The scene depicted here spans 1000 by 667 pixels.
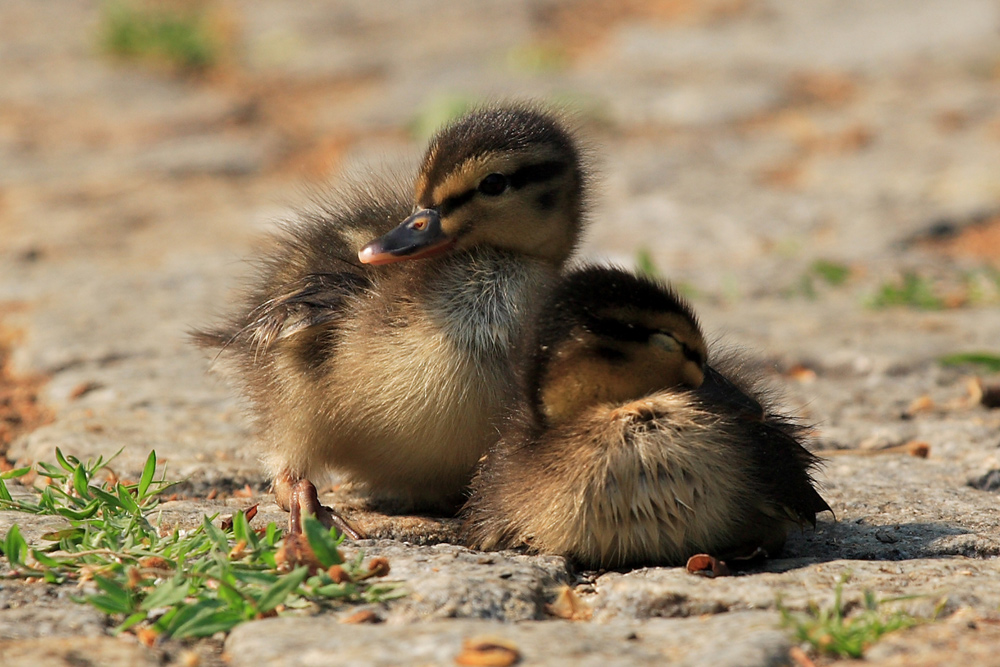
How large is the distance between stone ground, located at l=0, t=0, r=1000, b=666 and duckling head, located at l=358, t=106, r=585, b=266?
0.73 m

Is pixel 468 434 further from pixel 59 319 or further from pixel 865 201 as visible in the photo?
pixel 865 201

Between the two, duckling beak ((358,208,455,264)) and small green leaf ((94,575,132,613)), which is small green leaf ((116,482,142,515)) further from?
duckling beak ((358,208,455,264))

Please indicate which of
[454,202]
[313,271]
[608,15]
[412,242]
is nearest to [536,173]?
[454,202]

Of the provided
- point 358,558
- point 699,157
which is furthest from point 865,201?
point 358,558

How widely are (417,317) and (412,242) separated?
0.85 feet

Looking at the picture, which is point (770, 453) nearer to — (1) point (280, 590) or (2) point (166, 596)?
(1) point (280, 590)

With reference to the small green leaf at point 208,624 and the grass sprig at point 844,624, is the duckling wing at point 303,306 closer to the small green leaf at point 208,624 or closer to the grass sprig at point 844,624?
the small green leaf at point 208,624

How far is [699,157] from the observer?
8.94m

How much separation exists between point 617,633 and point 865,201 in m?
5.92

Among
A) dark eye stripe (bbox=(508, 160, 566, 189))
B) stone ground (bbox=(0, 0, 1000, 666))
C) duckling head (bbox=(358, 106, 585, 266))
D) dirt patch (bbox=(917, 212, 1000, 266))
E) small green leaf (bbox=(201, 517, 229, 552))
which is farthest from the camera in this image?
dirt patch (bbox=(917, 212, 1000, 266))

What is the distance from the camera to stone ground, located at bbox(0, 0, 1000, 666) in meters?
2.76

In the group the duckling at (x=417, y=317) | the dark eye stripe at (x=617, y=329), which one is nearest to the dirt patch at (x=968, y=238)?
the duckling at (x=417, y=317)

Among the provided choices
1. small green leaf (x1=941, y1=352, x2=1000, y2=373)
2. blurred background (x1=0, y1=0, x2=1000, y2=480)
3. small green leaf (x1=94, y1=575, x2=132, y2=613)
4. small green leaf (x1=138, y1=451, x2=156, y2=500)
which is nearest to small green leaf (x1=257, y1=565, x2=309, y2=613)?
small green leaf (x1=94, y1=575, x2=132, y2=613)

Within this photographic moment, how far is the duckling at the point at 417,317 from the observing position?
11.7ft
